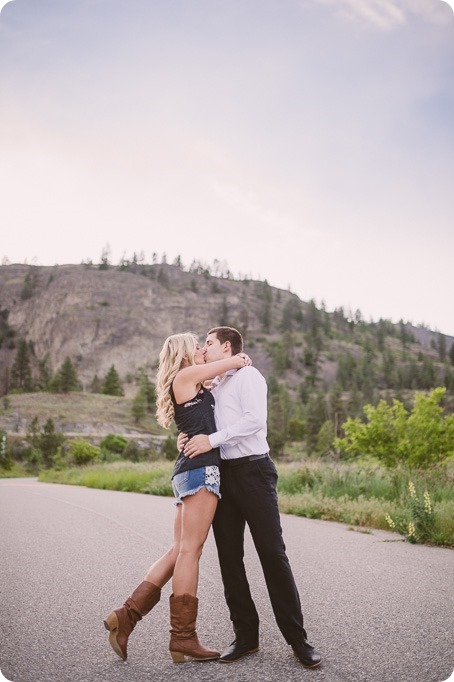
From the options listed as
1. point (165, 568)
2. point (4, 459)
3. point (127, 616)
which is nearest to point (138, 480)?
point (165, 568)

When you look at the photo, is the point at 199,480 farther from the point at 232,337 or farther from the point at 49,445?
the point at 49,445

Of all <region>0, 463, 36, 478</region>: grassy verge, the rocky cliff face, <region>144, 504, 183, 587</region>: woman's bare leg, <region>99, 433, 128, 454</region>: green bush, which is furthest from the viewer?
the rocky cliff face

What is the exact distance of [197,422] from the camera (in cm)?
378

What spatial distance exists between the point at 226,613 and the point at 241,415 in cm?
178

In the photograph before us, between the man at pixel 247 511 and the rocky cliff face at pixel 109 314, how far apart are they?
144m

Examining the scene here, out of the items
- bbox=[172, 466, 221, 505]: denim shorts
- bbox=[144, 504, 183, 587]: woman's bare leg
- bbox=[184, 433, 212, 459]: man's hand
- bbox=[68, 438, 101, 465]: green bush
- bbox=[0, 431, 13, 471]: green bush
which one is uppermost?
bbox=[184, 433, 212, 459]: man's hand

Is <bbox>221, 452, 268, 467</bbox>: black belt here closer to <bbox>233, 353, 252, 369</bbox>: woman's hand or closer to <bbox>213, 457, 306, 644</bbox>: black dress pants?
<bbox>213, 457, 306, 644</bbox>: black dress pants

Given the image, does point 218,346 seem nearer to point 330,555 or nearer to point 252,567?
point 252,567

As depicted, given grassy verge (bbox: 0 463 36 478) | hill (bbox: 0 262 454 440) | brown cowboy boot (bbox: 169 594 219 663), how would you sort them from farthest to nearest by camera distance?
1. hill (bbox: 0 262 454 440)
2. grassy verge (bbox: 0 463 36 478)
3. brown cowboy boot (bbox: 169 594 219 663)

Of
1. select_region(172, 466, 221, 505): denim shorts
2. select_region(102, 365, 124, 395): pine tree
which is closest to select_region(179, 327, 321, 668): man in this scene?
select_region(172, 466, 221, 505): denim shorts

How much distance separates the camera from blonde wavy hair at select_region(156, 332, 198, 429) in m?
3.92

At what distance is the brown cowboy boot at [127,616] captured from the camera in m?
3.44

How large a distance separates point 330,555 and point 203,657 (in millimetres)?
3929

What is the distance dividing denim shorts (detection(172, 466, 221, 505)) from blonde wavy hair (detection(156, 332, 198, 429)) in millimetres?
423
